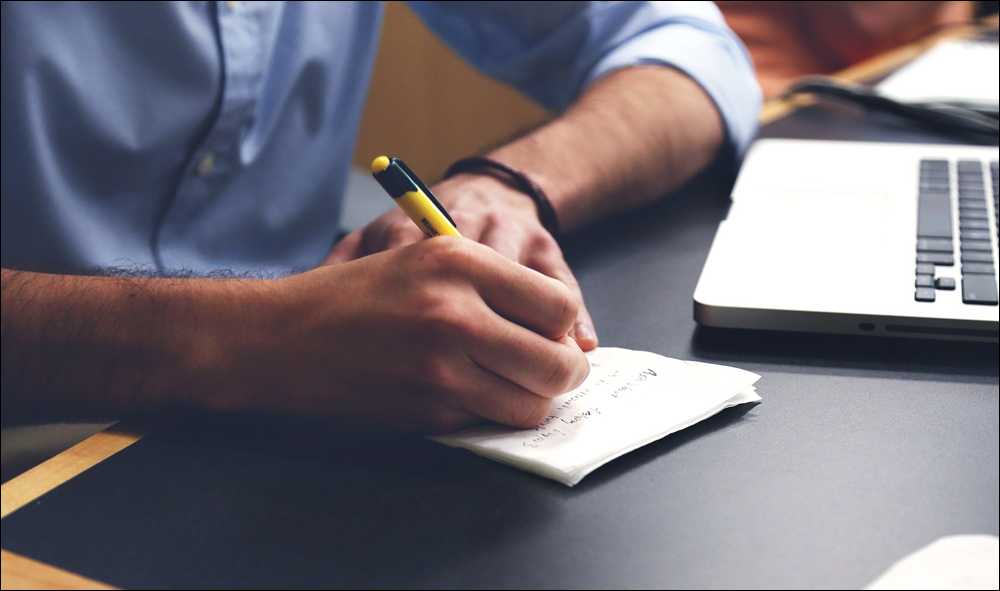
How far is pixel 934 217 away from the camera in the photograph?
1.74 feet

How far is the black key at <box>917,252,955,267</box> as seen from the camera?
0.46m

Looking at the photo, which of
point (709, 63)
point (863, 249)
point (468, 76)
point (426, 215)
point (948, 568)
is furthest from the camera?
point (468, 76)

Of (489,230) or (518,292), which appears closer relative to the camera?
(518,292)

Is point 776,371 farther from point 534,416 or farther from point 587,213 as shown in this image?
point 587,213

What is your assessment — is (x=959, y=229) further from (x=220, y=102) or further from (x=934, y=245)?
(x=220, y=102)

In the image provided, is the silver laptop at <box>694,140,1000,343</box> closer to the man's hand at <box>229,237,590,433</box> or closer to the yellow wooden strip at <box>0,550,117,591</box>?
the man's hand at <box>229,237,590,433</box>

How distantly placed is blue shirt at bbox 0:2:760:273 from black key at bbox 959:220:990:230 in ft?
0.82

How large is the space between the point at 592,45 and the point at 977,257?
0.50 meters

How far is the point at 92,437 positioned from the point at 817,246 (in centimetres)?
42

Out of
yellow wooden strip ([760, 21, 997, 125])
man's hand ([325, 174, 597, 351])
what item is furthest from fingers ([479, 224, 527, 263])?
yellow wooden strip ([760, 21, 997, 125])

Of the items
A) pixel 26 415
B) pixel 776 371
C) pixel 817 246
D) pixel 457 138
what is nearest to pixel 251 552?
pixel 26 415

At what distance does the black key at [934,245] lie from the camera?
1.57 ft

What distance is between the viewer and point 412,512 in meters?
0.31

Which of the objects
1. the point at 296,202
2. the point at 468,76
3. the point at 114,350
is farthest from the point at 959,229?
the point at 468,76
